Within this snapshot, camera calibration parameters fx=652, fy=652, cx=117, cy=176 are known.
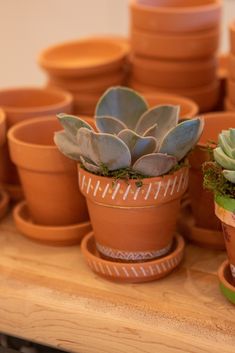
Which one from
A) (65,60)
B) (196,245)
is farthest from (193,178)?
(65,60)

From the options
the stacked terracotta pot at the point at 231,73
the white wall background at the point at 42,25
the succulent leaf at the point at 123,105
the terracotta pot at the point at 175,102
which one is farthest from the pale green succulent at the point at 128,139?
the white wall background at the point at 42,25

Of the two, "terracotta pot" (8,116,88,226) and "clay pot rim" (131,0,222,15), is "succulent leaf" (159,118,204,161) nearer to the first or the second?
"terracotta pot" (8,116,88,226)

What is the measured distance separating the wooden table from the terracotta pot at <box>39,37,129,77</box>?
404mm

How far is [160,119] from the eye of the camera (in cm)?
82

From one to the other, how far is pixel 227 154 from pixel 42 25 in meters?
1.42

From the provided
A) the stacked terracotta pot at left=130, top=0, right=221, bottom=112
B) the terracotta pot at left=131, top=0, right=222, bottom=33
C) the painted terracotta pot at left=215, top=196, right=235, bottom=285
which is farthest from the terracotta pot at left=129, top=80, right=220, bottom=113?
the painted terracotta pot at left=215, top=196, right=235, bottom=285

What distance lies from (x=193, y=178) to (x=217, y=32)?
13.3 inches

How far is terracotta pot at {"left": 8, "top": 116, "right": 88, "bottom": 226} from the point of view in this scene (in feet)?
2.77

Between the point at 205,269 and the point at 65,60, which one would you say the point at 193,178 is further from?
the point at 65,60

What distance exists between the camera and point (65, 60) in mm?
1226

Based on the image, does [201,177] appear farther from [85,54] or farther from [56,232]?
[85,54]

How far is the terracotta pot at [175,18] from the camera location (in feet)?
3.33

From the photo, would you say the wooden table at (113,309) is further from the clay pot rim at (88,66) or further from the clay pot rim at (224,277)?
the clay pot rim at (88,66)

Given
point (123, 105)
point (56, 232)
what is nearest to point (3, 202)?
point (56, 232)
